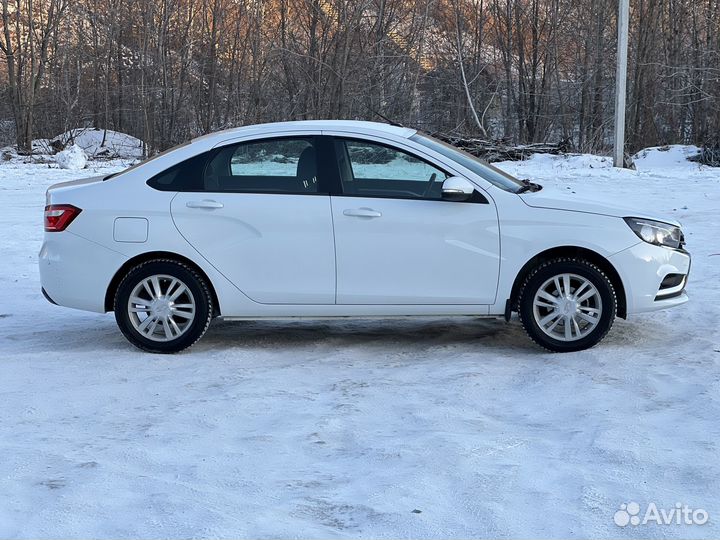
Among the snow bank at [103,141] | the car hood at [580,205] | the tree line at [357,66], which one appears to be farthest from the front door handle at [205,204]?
the snow bank at [103,141]

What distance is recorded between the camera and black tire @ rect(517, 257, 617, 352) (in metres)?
6.60

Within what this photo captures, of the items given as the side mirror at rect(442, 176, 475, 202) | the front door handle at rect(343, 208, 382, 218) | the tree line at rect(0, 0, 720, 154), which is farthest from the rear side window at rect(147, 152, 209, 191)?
the tree line at rect(0, 0, 720, 154)

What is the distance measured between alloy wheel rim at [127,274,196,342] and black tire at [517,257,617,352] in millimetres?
2314

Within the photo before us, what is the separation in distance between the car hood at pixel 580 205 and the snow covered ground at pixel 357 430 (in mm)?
946

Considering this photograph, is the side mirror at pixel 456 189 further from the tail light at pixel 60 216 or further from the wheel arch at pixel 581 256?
the tail light at pixel 60 216

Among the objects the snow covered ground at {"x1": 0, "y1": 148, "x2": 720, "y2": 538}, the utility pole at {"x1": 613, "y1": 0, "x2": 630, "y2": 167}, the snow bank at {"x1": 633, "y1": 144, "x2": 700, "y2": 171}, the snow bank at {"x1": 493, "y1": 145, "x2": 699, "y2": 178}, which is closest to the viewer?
the snow covered ground at {"x1": 0, "y1": 148, "x2": 720, "y2": 538}

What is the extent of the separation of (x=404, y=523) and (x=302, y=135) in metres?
3.63

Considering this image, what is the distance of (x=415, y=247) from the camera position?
21.8ft

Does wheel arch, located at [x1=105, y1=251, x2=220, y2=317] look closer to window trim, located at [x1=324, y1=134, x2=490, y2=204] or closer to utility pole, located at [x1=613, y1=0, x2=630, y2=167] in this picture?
window trim, located at [x1=324, y1=134, x2=490, y2=204]

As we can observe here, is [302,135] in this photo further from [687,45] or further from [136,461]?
[687,45]

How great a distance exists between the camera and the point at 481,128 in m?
28.2

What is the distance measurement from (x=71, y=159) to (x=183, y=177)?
18.8 m

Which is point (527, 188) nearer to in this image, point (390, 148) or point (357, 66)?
point (390, 148)

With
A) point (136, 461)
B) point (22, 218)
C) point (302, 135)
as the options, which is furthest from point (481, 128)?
point (136, 461)
